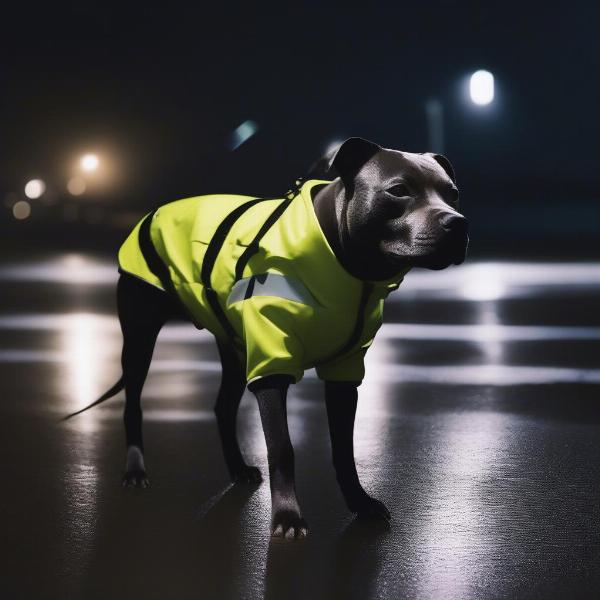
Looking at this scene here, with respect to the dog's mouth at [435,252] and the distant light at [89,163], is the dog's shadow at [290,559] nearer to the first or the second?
the dog's mouth at [435,252]

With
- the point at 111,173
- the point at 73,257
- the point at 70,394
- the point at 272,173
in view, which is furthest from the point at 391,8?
the point at 70,394

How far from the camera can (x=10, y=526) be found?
6148 mm

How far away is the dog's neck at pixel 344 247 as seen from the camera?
5.95 meters

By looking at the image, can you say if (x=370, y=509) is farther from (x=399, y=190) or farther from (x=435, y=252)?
(x=399, y=190)

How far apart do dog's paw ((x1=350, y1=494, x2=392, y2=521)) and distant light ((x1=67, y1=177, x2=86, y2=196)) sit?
85.6 feet

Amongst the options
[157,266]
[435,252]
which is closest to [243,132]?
[157,266]

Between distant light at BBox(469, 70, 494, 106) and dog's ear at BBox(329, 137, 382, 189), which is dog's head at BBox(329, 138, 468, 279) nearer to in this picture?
dog's ear at BBox(329, 137, 382, 189)

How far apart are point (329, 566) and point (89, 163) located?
27.0m

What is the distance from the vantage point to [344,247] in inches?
236

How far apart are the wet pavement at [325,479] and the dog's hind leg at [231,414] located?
0.09 m

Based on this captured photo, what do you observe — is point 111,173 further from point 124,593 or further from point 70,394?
point 124,593

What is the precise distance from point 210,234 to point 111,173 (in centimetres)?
2646

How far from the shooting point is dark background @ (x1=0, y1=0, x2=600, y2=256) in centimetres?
3372

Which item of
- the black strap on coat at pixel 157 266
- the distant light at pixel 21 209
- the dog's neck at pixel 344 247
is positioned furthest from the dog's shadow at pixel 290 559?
the distant light at pixel 21 209
